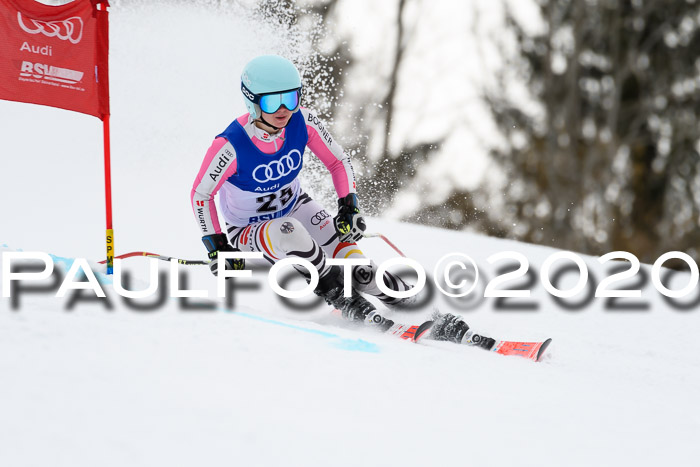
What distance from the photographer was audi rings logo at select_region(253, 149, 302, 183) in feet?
11.3

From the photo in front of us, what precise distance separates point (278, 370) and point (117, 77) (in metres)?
8.14

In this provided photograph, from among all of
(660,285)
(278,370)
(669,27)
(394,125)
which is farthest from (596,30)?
(278,370)

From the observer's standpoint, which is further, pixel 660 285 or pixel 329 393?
pixel 660 285

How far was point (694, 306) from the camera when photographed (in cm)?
477

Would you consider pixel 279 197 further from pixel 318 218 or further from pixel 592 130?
pixel 592 130

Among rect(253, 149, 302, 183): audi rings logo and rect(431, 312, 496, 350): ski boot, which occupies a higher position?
rect(253, 149, 302, 183): audi rings logo

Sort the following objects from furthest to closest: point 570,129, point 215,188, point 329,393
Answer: point 570,129
point 215,188
point 329,393

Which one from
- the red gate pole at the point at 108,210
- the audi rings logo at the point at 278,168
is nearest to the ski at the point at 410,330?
the audi rings logo at the point at 278,168

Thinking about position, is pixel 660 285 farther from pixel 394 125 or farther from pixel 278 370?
pixel 394 125

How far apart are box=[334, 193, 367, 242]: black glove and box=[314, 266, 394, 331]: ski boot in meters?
0.19

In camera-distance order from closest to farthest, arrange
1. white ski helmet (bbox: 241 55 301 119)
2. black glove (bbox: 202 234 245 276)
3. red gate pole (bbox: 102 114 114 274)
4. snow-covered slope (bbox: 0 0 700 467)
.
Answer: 1. snow-covered slope (bbox: 0 0 700 467)
2. white ski helmet (bbox: 241 55 301 119)
3. black glove (bbox: 202 234 245 276)
4. red gate pole (bbox: 102 114 114 274)

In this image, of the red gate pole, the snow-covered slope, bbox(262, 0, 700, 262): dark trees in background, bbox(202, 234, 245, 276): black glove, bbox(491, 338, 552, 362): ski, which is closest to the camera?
the snow-covered slope

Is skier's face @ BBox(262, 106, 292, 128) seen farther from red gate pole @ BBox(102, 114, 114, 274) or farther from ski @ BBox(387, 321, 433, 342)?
ski @ BBox(387, 321, 433, 342)

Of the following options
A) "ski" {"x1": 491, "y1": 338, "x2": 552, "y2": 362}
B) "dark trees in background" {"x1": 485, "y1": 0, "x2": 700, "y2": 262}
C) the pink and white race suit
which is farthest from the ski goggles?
"dark trees in background" {"x1": 485, "y1": 0, "x2": 700, "y2": 262}
